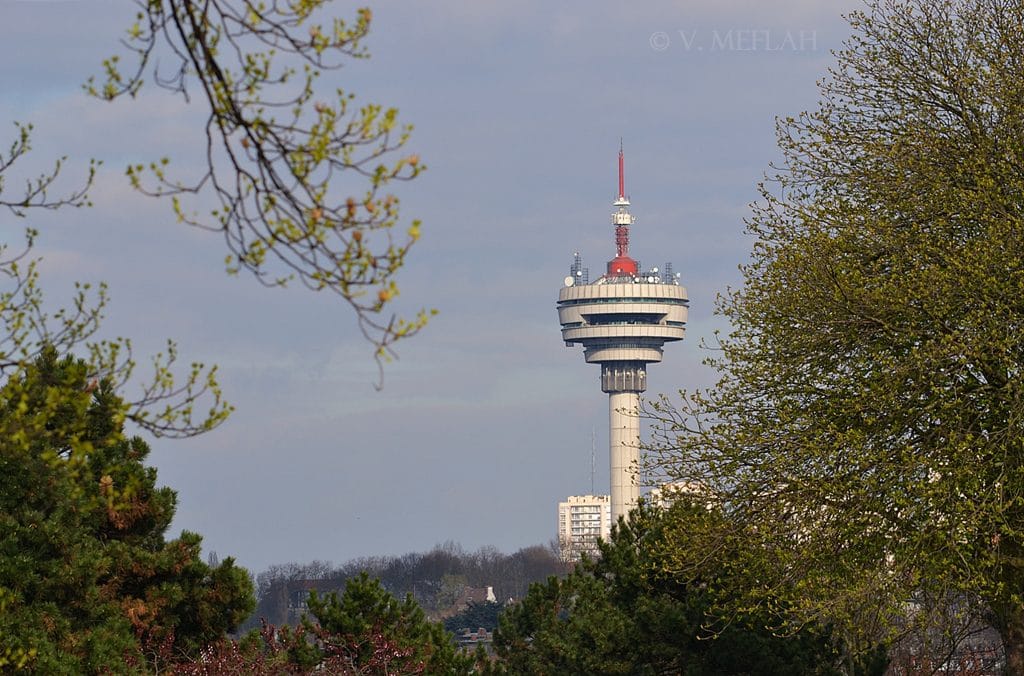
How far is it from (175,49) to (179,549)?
1644 cm

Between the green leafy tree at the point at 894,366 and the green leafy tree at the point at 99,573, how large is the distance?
812 centimetres

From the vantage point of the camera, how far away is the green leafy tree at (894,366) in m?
22.6

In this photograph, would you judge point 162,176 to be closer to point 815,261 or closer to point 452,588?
point 815,261

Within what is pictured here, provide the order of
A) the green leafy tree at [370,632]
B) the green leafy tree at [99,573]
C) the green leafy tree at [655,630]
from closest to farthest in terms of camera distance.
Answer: the green leafy tree at [99,573], the green leafy tree at [370,632], the green leafy tree at [655,630]

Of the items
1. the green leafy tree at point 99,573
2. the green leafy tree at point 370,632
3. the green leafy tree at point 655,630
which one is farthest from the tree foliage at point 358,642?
the green leafy tree at point 655,630

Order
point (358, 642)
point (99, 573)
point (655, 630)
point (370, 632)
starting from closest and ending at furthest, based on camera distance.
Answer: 1. point (99, 573)
2. point (358, 642)
3. point (370, 632)
4. point (655, 630)

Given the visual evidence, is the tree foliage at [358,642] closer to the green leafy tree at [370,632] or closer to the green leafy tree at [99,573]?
the green leafy tree at [370,632]

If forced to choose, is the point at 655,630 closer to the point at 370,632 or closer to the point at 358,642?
the point at 370,632

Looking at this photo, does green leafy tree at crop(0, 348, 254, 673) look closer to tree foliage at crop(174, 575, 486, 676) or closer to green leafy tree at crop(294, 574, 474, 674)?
tree foliage at crop(174, 575, 486, 676)

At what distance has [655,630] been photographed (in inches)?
1057

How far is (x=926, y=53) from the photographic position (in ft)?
85.7

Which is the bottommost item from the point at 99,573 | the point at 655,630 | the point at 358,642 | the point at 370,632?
the point at 358,642

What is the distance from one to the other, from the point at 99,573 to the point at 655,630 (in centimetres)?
1015

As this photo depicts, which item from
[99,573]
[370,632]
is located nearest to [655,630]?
[370,632]
